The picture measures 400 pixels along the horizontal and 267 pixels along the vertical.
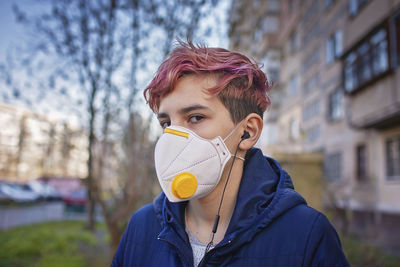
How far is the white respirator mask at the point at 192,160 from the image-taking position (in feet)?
5.18

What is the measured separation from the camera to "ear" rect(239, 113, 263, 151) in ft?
5.45

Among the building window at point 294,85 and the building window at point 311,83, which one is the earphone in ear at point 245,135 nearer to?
the building window at point 311,83

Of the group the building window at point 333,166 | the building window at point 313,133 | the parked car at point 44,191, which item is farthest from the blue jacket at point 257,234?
the parked car at point 44,191

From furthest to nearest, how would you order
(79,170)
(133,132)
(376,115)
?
(376,115) < (79,170) < (133,132)

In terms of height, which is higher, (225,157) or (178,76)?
(178,76)

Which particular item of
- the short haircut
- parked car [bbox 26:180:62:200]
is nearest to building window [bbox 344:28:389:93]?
the short haircut

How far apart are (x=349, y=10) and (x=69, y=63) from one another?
13.5m

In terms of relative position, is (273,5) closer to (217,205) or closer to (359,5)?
(359,5)

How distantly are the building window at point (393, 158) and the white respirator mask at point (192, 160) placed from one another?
39.9 ft

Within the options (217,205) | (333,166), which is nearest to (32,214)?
(333,166)

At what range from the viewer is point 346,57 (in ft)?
46.2

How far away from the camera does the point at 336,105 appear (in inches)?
696

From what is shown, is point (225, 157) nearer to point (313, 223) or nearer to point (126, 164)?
point (313, 223)

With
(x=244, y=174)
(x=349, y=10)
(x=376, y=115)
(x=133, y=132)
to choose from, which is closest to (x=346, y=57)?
(x=349, y=10)
